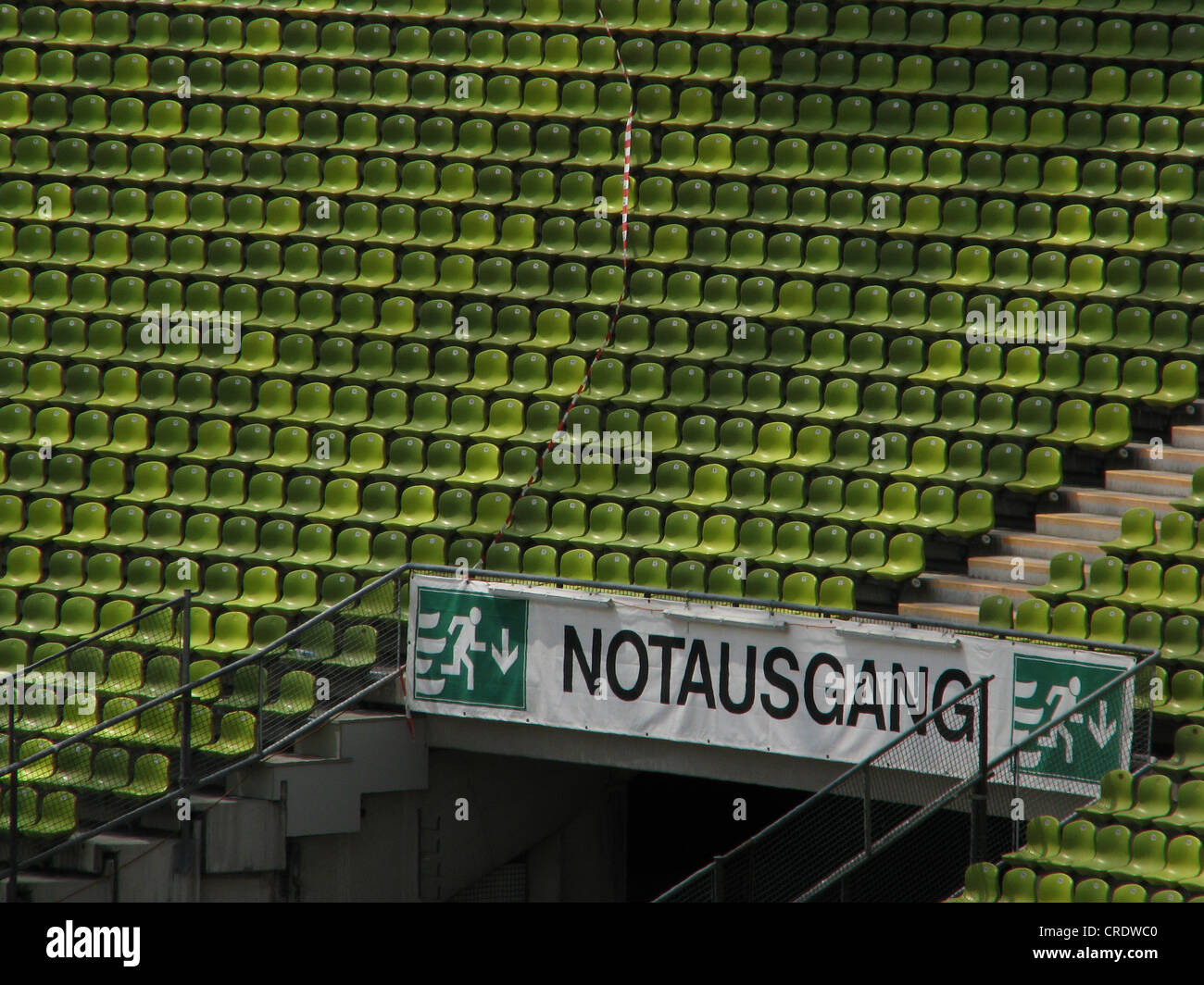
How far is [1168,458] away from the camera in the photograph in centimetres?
1214

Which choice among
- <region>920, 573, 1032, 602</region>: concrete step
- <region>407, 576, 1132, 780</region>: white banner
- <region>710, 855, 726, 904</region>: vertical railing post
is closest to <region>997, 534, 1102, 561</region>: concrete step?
<region>920, 573, 1032, 602</region>: concrete step

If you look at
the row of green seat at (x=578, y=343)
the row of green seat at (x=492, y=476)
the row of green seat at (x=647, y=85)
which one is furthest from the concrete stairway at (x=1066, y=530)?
the row of green seat at (x=647, y=85)

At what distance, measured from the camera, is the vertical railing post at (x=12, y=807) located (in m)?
11.1

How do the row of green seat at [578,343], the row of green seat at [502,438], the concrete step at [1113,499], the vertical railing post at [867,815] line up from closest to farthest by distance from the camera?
the vertical railing post at [867,815], the concrete step at [1113,499], the row of green seat at [502,438], the row of green seat at [578,343]

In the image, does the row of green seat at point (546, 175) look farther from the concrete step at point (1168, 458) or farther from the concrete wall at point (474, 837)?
the concrete wall at point (474, 837)

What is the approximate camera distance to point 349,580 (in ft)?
42.2

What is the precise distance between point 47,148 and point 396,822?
231 inches

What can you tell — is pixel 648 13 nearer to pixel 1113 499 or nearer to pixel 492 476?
pixel 492 476

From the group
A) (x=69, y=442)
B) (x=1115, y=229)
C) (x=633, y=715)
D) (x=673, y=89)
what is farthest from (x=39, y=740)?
(x=1115, y=229)

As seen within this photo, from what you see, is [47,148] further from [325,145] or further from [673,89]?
[673,89]

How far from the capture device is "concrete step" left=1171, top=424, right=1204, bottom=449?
479 inches

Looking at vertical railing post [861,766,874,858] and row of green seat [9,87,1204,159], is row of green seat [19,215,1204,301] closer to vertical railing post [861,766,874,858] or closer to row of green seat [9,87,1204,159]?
row of green seat [9,87,1204,159]

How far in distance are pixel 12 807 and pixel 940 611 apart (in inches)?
198

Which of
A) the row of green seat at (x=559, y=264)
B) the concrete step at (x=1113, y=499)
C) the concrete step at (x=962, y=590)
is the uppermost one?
the row of green seat at (x=559, y=264)
